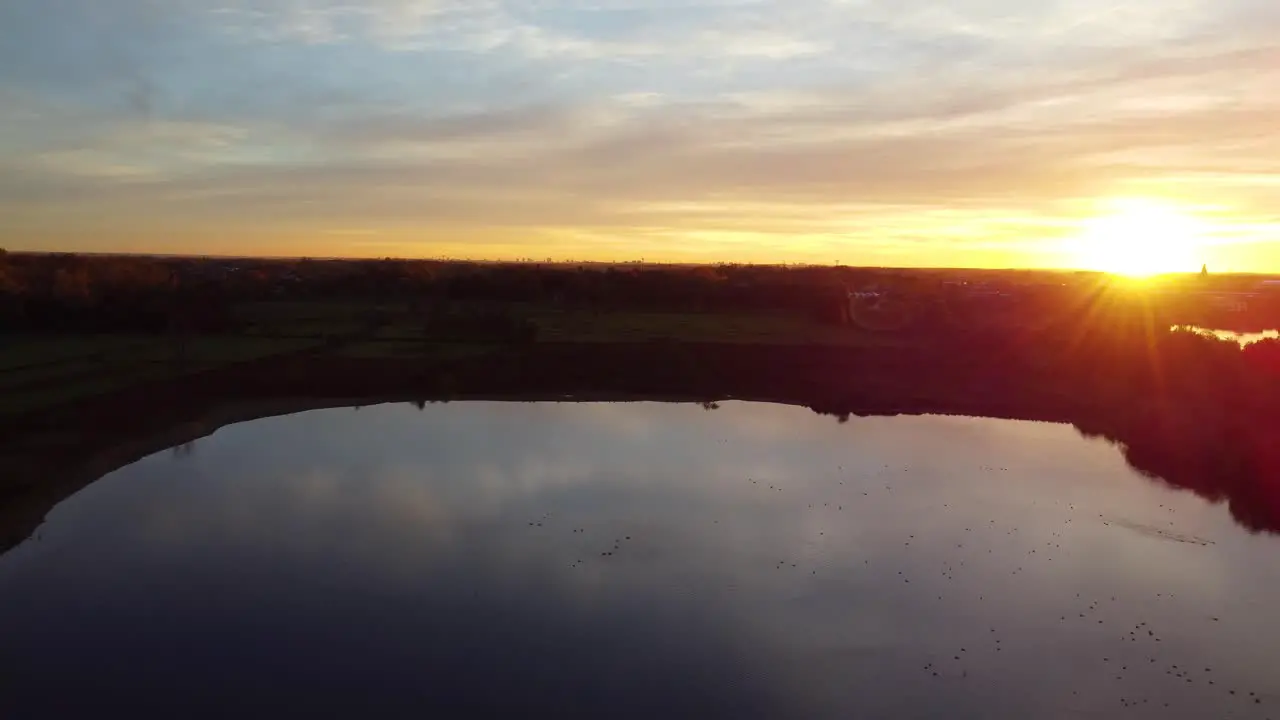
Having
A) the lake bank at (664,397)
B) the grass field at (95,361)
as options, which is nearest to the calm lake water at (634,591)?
the lake bank at (664,397)

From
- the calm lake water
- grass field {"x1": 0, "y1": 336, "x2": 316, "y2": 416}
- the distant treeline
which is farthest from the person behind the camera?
the distant treeline

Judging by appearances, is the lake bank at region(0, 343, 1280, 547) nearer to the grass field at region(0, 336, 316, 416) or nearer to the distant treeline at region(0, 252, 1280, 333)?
the grass field at region(0, 336, 316, 416)

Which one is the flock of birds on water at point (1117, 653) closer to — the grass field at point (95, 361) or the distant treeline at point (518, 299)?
the grass field at point (95, 361)

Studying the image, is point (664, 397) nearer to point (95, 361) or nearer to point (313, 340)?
point (313, 340)

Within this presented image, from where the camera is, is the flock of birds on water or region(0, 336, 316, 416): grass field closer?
the flock of birds on water

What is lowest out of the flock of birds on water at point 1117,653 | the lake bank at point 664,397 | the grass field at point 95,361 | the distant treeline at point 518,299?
the flock of birds on water at point 1117,653

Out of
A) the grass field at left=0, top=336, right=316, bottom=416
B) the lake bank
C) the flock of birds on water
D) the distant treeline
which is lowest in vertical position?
the flock of birds on water

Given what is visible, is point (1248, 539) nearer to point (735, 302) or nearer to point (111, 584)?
point (111, 584)

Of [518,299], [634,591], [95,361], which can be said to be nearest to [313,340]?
[95,361]

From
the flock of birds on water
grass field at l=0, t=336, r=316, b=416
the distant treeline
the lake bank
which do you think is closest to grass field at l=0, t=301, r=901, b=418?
grass field at l=0, t=336, r=316, b=416
